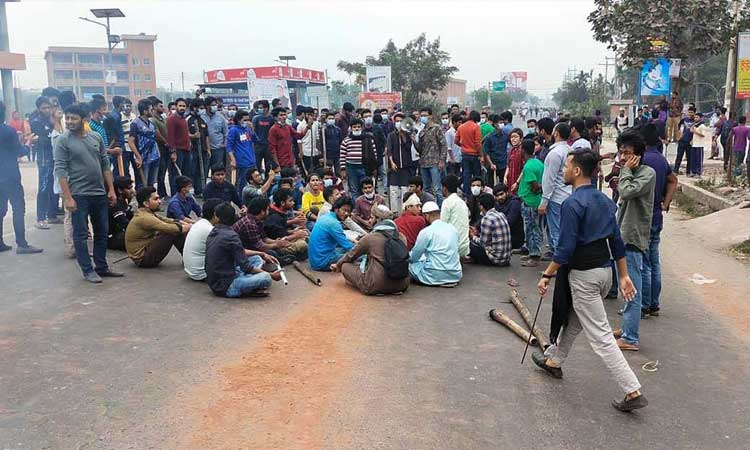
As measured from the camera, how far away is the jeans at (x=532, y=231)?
8.90m

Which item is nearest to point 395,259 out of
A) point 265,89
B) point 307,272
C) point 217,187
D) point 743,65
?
point 307,272

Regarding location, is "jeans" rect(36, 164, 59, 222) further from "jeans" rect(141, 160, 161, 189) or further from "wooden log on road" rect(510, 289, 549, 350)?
"wooden log on road" rect(510, 289, 549, 350)

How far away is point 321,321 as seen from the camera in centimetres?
638

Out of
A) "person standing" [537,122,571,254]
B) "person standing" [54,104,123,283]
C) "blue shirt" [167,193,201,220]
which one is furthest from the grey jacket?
"blue shirt" [167,193,201,220]

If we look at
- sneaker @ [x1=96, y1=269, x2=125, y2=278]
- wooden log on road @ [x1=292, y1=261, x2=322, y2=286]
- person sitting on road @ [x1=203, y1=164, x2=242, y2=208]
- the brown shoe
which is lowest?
the brown shoe

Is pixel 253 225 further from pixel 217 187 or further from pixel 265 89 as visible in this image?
pixel 265 89

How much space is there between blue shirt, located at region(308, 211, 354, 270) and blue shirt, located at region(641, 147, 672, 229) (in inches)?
152

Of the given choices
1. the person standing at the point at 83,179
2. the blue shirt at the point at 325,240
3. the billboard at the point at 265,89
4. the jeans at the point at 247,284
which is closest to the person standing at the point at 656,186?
the blue shirt at the point at 325,240

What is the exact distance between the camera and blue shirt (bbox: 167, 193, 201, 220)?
865 cm

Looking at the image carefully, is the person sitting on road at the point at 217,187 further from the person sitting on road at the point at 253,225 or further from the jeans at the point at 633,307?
the jeans at the point at 633,307

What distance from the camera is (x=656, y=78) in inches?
781

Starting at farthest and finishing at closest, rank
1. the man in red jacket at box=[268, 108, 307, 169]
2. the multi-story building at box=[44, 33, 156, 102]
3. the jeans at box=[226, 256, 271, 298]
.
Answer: the multi-story building at box=[44, 33, 156, 102]
the man in red jacket at box=[268, 108, 307, 169]
the jeans at box=[226, 256, 271, 298]

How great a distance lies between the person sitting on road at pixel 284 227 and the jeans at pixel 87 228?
7.87 ft

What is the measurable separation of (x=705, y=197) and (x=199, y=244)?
454 inches
